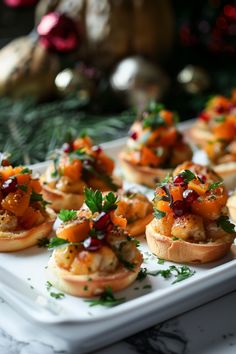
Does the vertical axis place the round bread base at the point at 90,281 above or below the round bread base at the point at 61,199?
above

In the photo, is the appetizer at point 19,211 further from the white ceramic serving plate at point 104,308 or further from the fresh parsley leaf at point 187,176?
the fresh parsley leaf at point 187,176

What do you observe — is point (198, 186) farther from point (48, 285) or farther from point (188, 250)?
point (48, 285)

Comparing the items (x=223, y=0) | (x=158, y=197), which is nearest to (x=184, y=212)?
(x=158, y=197)

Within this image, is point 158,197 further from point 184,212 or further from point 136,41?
point 136,41

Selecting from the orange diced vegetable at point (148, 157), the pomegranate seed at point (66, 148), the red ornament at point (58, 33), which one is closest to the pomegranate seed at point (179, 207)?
the pomegranate seed at point (66, 148)

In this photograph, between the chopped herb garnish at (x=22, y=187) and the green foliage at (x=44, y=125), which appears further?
the green foliage at (x=44, y=125)

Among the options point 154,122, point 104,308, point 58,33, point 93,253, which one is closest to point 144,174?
point 154,122
